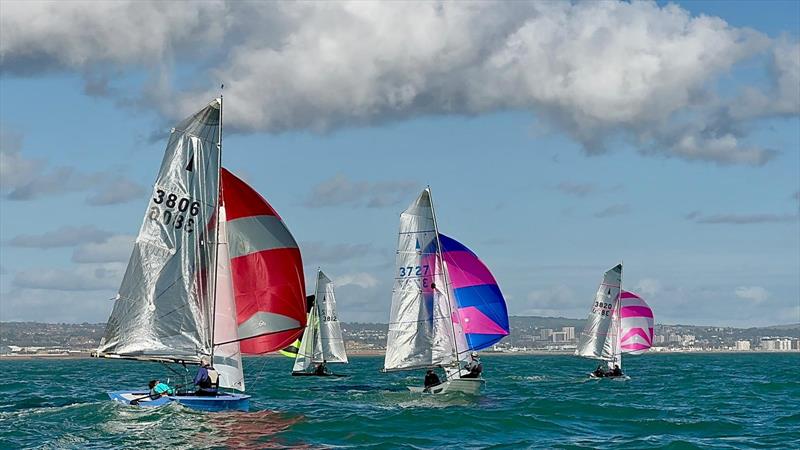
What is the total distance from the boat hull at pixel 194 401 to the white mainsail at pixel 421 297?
1654cm

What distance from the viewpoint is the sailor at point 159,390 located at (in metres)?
38.0

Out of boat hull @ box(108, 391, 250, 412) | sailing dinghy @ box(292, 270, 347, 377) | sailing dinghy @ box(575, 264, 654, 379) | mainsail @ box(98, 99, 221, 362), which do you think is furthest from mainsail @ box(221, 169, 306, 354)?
sailing dinghy @ box(575, 264, 654, 379)

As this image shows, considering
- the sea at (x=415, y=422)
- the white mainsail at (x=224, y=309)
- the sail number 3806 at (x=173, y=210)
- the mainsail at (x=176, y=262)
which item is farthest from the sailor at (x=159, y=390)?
the sail number 3806 at (x=173, y=210)

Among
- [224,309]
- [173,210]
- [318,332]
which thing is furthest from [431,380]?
[318,332]

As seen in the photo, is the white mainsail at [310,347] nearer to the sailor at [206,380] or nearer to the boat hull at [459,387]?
the boat hull at [459,387]

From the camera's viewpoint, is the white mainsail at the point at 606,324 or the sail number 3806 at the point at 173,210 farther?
the white mainsail at the point at 606,324

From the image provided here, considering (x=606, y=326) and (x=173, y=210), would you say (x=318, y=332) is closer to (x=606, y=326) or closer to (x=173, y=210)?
(x=606, y=326)

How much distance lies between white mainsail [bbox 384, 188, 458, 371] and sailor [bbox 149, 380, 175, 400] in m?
18.0

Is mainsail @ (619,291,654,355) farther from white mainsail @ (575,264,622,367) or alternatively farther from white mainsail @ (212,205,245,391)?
white mainsail @ (212,205,245,391)

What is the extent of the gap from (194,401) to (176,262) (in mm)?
4742

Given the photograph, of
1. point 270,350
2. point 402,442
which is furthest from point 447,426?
point 270,350

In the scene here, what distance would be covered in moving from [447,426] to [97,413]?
1246 cm

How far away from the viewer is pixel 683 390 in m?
68.2

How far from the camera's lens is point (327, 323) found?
272ft
